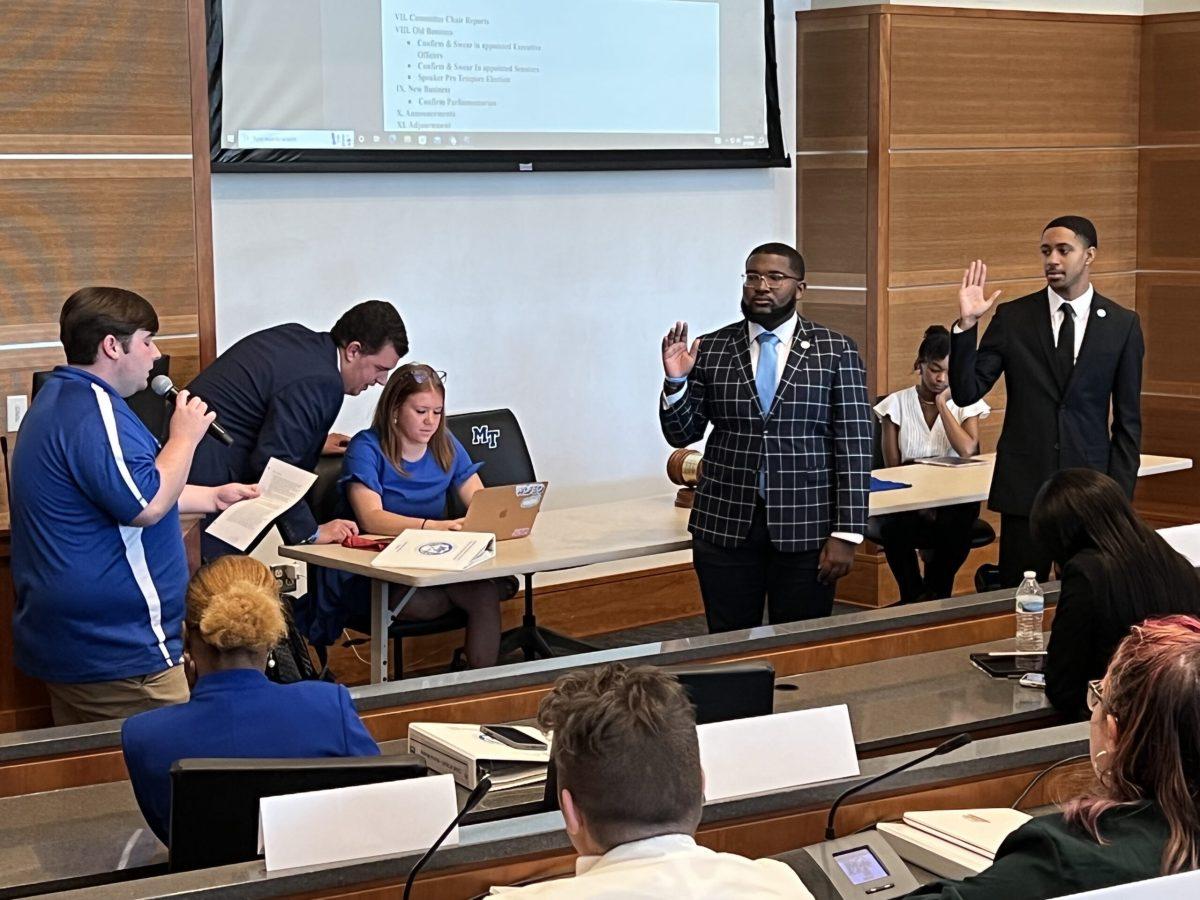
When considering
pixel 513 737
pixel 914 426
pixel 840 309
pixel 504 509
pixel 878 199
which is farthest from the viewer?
pixel 840 309

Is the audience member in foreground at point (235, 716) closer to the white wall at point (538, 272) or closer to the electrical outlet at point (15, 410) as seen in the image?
the electrical outlet at point (15, 410)

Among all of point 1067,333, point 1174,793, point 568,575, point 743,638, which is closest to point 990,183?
point 1067,333

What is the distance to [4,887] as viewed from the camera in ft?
7.88

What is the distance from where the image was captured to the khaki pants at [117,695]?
3.73 metres

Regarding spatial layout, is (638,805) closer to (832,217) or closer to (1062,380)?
(1062,380)

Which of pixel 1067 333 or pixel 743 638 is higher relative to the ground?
pixel 1067 333

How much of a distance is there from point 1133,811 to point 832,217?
5271 mm

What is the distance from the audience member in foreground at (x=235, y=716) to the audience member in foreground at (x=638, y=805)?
740mm

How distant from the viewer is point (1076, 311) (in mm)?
5254

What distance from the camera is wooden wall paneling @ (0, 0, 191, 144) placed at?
15.8 feet

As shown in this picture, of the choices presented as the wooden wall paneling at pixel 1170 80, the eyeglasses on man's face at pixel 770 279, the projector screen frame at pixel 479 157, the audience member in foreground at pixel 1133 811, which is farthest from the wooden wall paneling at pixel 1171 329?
the audience member in foreground at pixel 1133 811

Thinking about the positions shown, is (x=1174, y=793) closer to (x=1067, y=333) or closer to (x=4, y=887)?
(x=4, y=887)

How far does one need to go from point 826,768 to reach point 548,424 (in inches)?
155

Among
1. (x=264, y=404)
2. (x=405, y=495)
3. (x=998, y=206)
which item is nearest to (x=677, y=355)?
(x=405, y=495)
